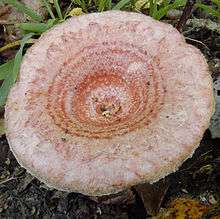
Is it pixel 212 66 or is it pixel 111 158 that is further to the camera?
pixel 212 66

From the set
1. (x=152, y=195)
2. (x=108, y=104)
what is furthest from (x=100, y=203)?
(x=108, y=104)

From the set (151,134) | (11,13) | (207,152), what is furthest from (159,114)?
(11,13)

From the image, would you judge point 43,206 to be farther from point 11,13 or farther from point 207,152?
point 11,13

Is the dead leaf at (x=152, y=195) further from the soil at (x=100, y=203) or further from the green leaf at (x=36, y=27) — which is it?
the green leaf at (x=36, y=27)

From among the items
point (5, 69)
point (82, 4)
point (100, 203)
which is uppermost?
point (82, 4)

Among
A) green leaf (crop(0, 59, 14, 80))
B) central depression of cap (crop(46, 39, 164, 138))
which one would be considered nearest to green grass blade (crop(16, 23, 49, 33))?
green leaf (crop(0, 59, 14, 80))

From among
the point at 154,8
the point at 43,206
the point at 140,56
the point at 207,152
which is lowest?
the point at 43,206

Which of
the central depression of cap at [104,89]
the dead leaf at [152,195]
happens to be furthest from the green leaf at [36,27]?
the dead leaf at [152,195]

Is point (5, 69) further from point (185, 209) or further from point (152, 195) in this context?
point (185, 209)
